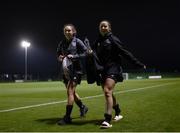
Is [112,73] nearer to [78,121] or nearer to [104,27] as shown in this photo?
[104,27]

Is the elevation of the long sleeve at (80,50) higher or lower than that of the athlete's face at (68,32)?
lower

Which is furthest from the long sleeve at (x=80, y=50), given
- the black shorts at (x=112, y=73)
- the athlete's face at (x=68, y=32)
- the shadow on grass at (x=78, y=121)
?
the shadow on grass at (x=78, y=121)

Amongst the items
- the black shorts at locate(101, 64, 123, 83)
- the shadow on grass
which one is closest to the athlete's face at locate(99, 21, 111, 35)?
the black shorts at locate(101, 64, 123, 83)

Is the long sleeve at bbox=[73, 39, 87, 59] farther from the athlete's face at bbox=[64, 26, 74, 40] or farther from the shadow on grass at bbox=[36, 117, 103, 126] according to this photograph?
the shadow on grass at bbox=[36, 117, 103, 126]

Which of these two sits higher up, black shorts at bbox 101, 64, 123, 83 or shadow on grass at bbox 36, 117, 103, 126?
black shorts at bbox 101, 64, 123, 83

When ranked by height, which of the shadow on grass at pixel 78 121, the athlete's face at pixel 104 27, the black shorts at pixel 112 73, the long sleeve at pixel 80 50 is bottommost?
the shadow on grass at pixel 78 121

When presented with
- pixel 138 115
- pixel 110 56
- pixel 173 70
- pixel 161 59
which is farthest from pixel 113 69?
pixel 161 59

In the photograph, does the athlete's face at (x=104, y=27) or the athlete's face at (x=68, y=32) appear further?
the athlete's face at (x=68, y=32)

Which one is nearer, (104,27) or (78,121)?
(104,27)

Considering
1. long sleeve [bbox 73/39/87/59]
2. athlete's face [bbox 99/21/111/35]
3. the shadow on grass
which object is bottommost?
the shadow on grass

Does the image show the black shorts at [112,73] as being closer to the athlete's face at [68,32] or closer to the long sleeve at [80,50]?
the long sleeve at [80,50]

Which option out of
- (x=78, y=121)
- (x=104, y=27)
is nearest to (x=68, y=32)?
(x=104, y=27)

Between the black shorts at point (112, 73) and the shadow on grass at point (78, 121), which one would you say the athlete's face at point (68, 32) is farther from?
the shadow on grass at point (78, 121)

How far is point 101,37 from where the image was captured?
27.3 feet
